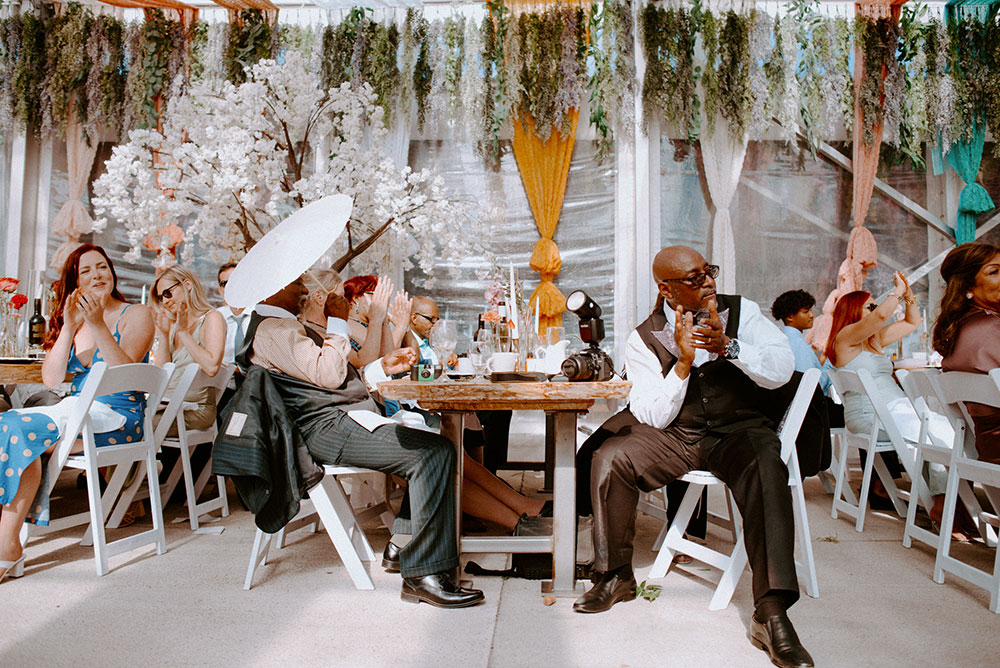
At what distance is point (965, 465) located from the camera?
2406 mm

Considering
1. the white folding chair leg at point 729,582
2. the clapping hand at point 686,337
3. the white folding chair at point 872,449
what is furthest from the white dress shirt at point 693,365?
the white folding chair at point 872,449

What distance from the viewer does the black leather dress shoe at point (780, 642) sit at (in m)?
1.79

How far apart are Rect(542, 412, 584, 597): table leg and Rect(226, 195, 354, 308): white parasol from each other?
97 cm

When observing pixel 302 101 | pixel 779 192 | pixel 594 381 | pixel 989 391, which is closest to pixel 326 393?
pixel 594 381

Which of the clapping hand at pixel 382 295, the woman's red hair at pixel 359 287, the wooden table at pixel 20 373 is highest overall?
the woman's red hair at pixel 359 287

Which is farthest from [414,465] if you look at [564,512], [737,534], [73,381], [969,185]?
[969,185]

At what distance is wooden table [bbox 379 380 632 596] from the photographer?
2.08 m

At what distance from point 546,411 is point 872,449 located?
1893 millimetres

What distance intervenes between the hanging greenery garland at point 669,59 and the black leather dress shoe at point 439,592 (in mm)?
4888

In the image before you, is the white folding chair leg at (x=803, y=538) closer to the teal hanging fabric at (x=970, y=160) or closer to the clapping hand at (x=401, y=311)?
the clapping hand at (x=401, y=311)

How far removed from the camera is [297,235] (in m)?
2.39

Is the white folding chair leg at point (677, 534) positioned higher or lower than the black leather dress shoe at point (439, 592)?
higher

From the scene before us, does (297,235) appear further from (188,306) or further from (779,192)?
(779,192)

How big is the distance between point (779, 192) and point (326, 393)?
17.0 feet
